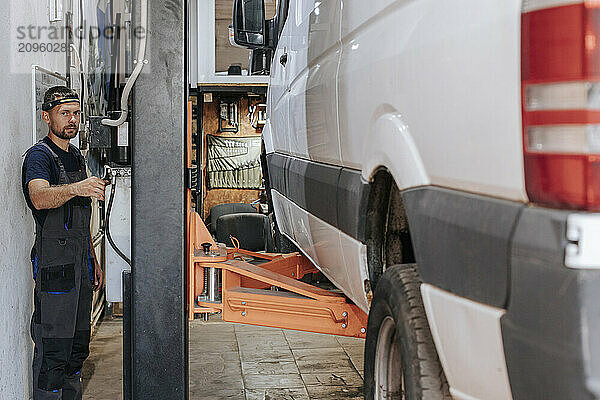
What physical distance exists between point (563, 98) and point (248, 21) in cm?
368

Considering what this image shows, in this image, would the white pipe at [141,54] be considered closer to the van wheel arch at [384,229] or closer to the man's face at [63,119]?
the man's face at [63,119]

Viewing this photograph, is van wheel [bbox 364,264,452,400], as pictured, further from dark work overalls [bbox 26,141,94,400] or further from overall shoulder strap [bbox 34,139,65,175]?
overall shoulder strap [bbox 34,139,65,175]

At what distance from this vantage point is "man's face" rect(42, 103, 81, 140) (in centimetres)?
440

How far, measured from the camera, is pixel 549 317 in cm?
120

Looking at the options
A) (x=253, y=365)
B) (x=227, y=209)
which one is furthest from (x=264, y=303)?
(x=227, y=209)

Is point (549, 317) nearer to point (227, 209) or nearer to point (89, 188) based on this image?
point (89, 188)

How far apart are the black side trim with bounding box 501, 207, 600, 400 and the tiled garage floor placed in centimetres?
373

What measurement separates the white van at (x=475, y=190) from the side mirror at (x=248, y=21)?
79.7 inches

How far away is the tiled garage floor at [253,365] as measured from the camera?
16.6 feet

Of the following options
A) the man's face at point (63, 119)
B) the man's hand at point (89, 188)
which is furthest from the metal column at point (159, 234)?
the man's face at point (63, 119)

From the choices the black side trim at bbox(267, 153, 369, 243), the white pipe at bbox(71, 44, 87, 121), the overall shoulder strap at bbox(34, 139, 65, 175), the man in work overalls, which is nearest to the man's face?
the man in work overalls

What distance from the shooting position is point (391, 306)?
2.05m

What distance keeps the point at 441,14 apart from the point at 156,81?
2089 mm

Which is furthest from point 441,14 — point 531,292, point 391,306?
point 391,306
